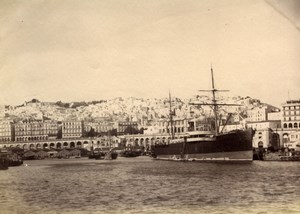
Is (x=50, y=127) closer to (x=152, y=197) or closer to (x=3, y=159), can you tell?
(x=3, y=159)

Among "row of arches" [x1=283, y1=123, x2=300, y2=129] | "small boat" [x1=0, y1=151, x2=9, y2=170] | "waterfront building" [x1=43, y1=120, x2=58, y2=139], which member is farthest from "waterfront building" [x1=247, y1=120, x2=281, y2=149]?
"small boat" [x1=0, y1=151, x2=9, y2=170]

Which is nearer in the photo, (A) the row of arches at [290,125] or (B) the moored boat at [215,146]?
(A) the row of arches at [290,125]

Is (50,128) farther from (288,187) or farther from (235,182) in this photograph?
(288,187)

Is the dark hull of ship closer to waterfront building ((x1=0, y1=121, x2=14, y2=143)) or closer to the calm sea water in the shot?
the calm sea water

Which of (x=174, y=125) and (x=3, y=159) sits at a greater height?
(x=174, y=125)

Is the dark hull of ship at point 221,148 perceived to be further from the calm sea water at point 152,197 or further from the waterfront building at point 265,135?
the calm sea water at point 152,197

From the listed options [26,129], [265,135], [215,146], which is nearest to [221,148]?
[215,146]

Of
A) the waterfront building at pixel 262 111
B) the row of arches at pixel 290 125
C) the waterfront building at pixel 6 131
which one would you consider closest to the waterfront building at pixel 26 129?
the waterfront building at pixel 6 131
